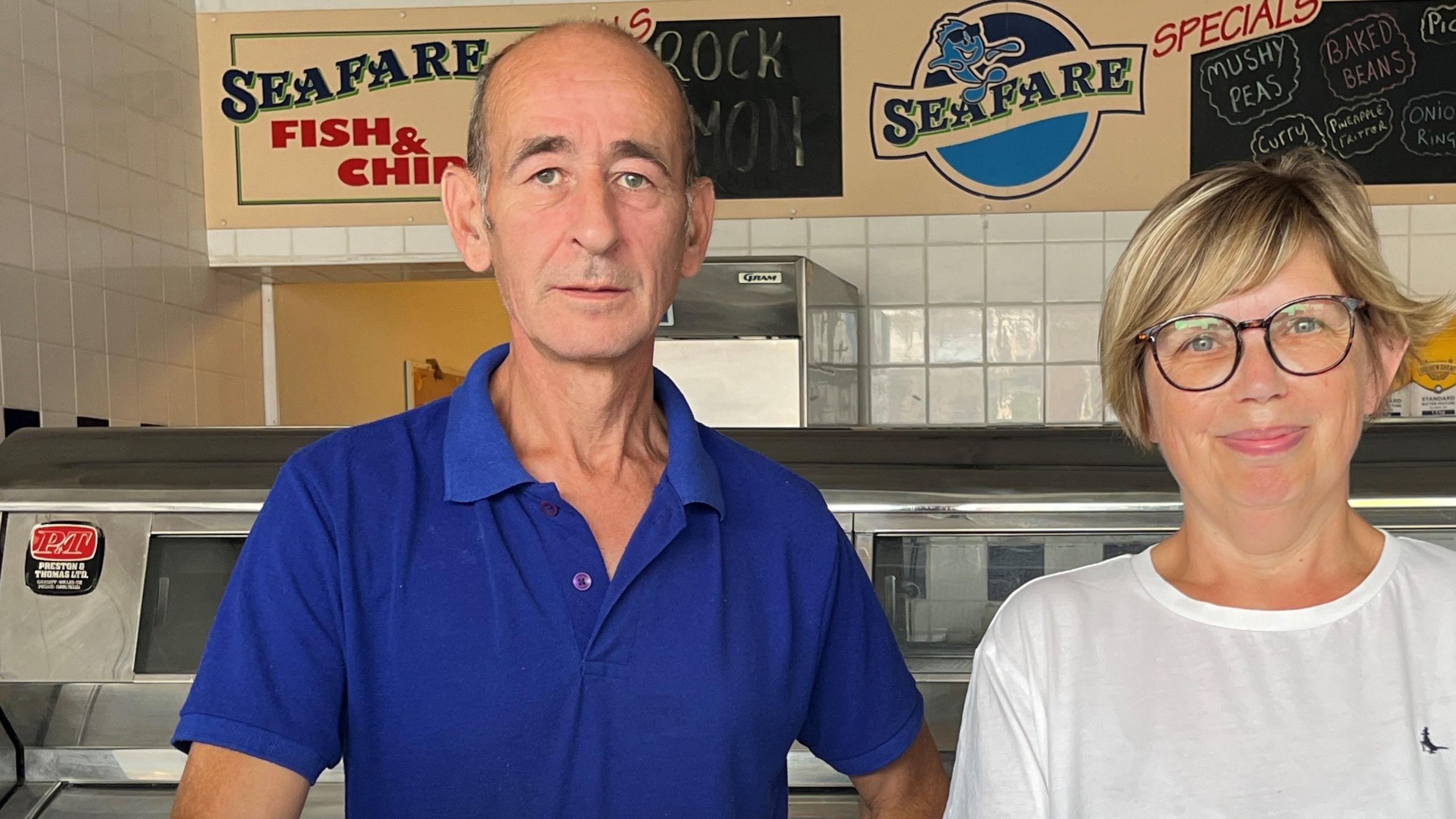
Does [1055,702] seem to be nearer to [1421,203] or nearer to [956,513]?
[956,513]

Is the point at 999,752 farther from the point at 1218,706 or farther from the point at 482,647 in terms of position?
the point at 482,647

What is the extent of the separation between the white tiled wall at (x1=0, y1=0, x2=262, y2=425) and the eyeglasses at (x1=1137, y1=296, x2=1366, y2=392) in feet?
9.78

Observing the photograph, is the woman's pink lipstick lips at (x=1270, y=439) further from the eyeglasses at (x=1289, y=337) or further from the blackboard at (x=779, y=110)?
the blackboard at (x=779, y=110)

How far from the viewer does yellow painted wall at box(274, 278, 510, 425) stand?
16.0 feet

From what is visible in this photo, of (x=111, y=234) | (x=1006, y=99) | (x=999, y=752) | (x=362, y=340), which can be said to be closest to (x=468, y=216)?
(x=999, y=752)

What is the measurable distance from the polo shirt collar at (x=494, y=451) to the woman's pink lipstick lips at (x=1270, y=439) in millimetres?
488

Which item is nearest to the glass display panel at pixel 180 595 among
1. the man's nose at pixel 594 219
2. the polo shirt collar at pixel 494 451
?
the polo shirt collar at pixel 494 451


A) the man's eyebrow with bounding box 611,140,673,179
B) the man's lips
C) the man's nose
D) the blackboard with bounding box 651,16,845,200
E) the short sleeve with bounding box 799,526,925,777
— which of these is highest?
the blackboard with bounding box 651,16,845,200

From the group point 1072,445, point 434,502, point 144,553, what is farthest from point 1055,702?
point 144,553

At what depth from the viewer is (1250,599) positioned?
1.23 metres

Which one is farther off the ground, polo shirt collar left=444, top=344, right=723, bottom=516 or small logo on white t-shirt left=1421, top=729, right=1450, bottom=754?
polo shirt collar left=444, top=344, right=723, bottom=516

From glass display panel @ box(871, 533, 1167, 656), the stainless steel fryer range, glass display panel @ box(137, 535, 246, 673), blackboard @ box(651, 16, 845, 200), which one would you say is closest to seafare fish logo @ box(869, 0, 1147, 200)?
blackboard @ box(651, 16, 845, 200)

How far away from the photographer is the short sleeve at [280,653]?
45.0 inches

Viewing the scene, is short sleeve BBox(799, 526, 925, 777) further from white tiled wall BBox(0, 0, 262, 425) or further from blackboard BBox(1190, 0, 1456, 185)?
blackboard BBox(1190, 0, 1456, 185)
